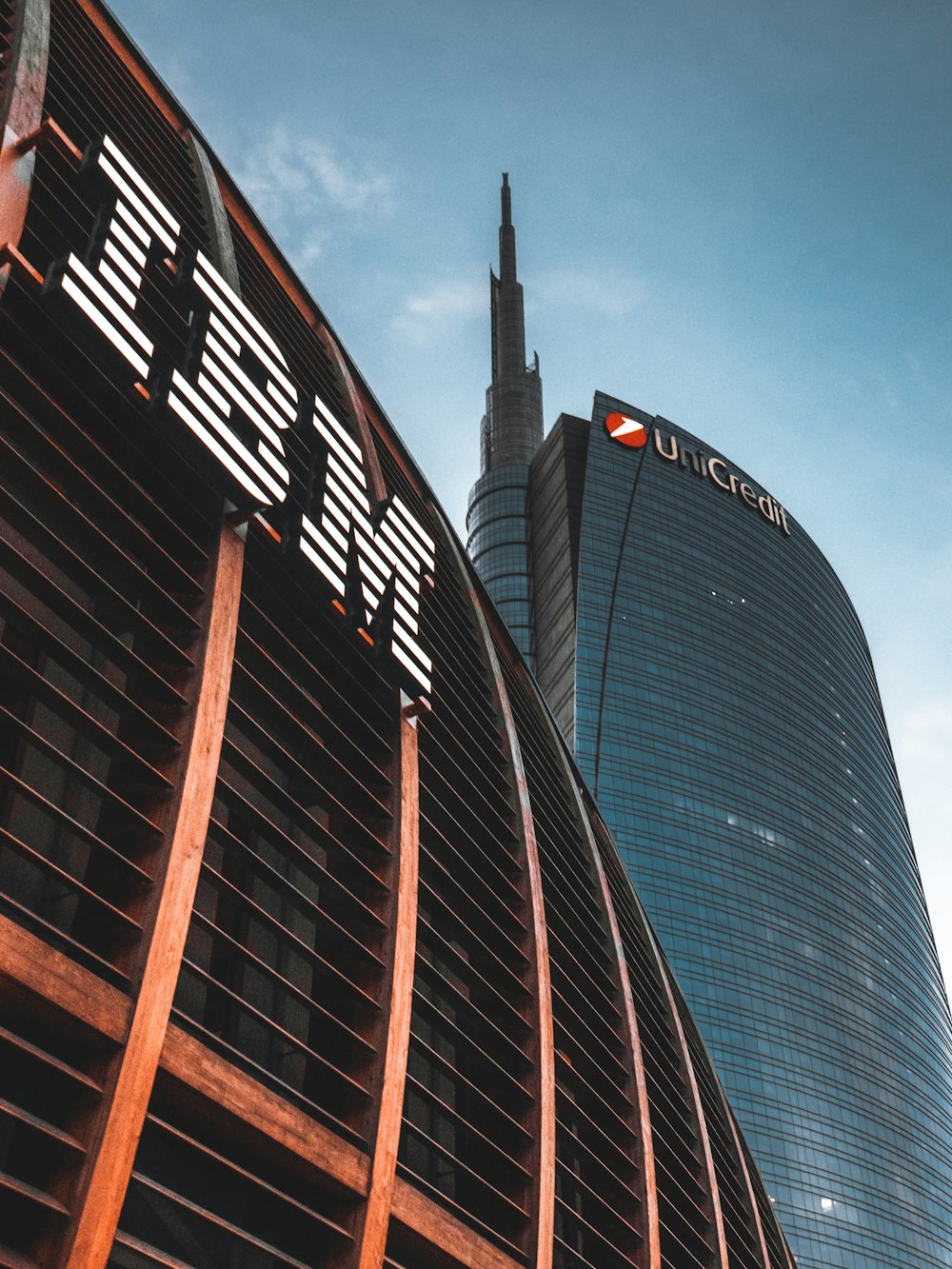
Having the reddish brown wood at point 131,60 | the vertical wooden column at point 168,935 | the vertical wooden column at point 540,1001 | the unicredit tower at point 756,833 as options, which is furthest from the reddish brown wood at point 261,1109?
the unicredit tower at point 756,833

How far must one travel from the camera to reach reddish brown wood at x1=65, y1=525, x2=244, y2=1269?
17391 millimetres

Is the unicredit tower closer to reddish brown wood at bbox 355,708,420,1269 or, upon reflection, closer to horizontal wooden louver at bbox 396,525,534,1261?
horizontal wooden louver at bbox 396,525,534,1261

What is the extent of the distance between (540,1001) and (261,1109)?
34.2 ft

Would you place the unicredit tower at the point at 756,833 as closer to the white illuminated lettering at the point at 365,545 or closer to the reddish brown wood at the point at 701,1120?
the reddish brown wood at the point at 701,1120

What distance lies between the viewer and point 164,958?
768 inches

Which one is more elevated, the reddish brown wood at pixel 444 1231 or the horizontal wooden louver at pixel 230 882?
the horizontal wooden louver at pixel 230 882

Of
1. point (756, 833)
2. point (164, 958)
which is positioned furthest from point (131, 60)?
point (756, 833)

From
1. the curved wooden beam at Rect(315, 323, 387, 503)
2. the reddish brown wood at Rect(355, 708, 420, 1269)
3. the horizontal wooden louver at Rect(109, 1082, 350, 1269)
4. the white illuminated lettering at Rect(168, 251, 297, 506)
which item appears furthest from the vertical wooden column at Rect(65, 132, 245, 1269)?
the curved wooden beam at Rect(315, 323, 387, 503)

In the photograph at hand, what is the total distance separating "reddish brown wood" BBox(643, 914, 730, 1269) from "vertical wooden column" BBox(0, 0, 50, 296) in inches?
1167

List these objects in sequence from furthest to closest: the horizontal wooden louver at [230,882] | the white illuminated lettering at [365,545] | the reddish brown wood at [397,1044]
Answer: the white illuminated lettering at [365,545]
the reddish brown wood at [397,1044]
the horizontal wooden louver at [230,882]

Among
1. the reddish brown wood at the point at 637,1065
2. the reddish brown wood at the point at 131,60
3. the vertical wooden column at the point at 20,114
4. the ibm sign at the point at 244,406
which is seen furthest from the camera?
the reddish brown wood at the point at 131,60

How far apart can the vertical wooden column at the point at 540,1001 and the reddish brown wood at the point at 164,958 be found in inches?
445

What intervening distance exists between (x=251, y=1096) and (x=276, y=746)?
256 inches

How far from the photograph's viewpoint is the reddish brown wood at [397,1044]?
22.5 meters
